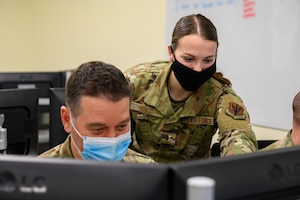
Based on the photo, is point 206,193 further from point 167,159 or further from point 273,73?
point 273,73

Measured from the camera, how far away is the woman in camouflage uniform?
1.51 meters

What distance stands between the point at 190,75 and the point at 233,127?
241 millimetres

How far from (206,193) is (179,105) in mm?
1092

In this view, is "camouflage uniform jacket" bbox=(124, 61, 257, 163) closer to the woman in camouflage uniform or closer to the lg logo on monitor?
the woman in camouflage uniform

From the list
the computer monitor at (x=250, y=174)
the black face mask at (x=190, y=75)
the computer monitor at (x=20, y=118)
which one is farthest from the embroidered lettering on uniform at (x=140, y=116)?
the computer monitor at (x=250, y=174)

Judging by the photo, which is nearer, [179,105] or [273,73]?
[179,105]

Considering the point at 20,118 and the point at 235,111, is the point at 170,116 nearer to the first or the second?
the point at 235,111

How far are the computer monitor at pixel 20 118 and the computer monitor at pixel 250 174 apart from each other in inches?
45.7

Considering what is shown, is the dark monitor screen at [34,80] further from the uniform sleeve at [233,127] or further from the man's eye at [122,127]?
the man's eye at [122,127]

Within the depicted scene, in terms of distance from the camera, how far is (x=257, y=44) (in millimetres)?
2291

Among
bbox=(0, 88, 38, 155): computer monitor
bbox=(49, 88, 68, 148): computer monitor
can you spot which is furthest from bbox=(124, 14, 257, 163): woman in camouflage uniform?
bbox=(0, 88, 38, 155): computer monitor

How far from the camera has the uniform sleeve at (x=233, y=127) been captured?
135 cm

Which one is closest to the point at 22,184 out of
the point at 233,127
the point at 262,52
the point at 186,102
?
the point at 233,127

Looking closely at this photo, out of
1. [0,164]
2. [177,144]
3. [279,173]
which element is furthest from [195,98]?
[0,164]
